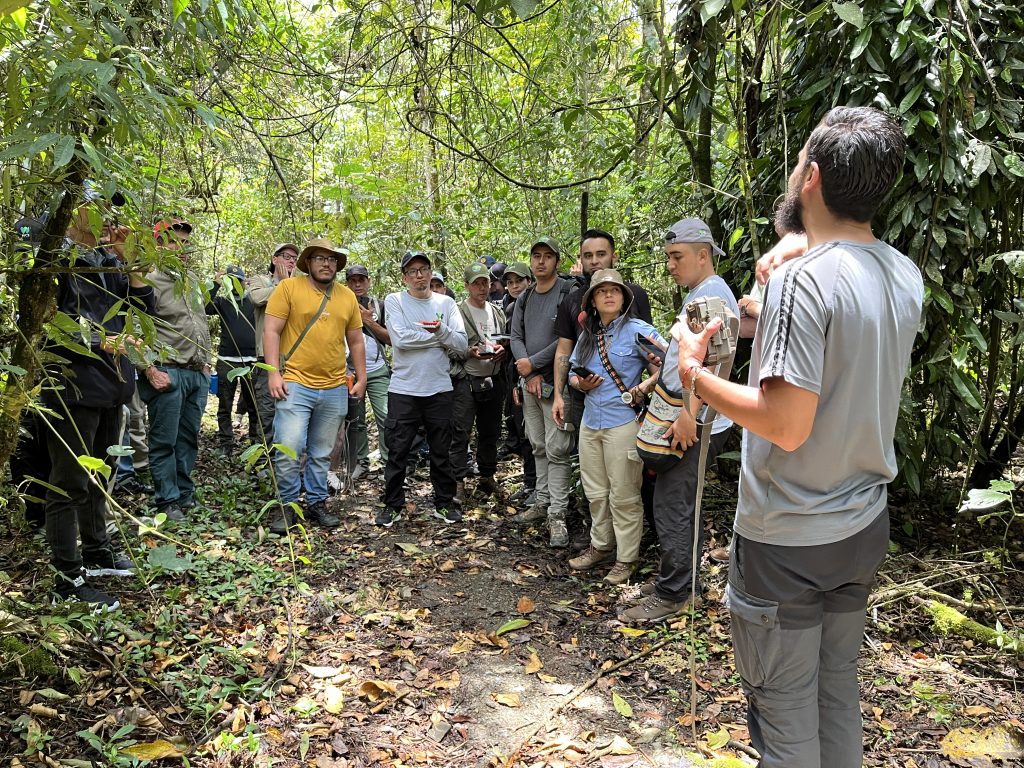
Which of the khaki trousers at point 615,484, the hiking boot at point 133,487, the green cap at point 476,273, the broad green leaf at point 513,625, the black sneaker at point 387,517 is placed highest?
the green cap at point 476,273

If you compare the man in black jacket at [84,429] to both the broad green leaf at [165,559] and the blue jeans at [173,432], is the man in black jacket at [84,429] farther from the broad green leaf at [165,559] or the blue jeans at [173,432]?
the blue jeans at [173,432]

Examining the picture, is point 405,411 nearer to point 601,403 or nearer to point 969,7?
point 601,403

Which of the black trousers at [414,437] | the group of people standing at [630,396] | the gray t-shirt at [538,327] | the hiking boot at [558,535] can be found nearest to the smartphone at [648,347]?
the group of people standing at [630,396]

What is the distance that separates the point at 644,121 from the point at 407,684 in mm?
3845

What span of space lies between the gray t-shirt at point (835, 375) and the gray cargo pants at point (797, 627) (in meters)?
0.06

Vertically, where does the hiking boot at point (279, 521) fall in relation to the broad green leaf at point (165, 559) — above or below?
below

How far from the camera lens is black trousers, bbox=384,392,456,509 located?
5.47 m

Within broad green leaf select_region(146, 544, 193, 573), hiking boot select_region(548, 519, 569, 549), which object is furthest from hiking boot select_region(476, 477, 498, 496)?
broad green leaf select_region(146, 544, 193, 573)

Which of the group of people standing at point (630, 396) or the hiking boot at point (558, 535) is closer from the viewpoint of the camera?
the group of people standing at point (630, 396)

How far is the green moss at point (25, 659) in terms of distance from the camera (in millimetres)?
2824

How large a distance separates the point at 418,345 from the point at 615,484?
2.02 metres

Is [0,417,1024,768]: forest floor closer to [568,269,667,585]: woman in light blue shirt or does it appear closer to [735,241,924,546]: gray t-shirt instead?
[568,269,667,585]: woman in light blue shirt

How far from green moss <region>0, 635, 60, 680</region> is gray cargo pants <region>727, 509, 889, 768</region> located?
277 cm

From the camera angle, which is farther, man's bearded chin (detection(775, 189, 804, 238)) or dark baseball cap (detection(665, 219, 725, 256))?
dark baseball cap (detection(665, 219, 725, 256))
